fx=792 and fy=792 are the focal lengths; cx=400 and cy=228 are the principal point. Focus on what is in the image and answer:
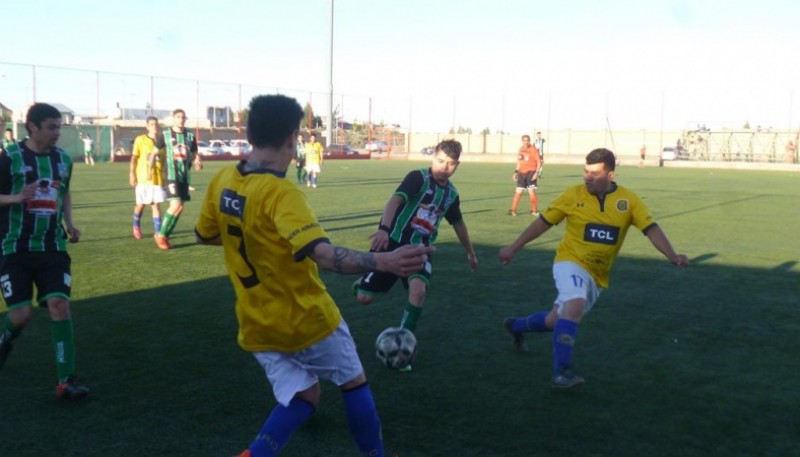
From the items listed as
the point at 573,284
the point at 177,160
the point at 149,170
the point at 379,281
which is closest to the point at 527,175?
the point at 177,160

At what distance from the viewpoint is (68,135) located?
156 feet

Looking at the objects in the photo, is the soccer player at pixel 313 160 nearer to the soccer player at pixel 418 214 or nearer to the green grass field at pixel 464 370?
the green grass field at pixel 464 370

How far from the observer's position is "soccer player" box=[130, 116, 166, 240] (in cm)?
1237

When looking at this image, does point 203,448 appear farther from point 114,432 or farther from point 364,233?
point 364,233

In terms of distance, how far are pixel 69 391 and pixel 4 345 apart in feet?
2.62

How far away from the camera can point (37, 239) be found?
5316 millimetres

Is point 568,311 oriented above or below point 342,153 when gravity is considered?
below

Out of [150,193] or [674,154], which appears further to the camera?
[674,154]

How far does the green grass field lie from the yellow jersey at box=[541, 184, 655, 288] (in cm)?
85

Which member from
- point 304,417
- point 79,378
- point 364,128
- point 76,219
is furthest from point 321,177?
point 364,128

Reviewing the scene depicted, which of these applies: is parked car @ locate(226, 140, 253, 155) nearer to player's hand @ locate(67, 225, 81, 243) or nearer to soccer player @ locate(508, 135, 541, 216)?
soccer player @ locate(508, 135, 541, 216)

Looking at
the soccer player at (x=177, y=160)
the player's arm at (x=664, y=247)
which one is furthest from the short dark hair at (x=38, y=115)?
the soccer player at (x=177, y=160)

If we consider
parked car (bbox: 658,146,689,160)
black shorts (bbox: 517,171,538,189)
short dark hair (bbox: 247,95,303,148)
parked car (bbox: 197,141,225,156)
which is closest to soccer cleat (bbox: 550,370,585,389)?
short dark hair (bbox: 247,95,303,148)

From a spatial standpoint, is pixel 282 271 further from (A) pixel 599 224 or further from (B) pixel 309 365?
(A) pixel 599 224
